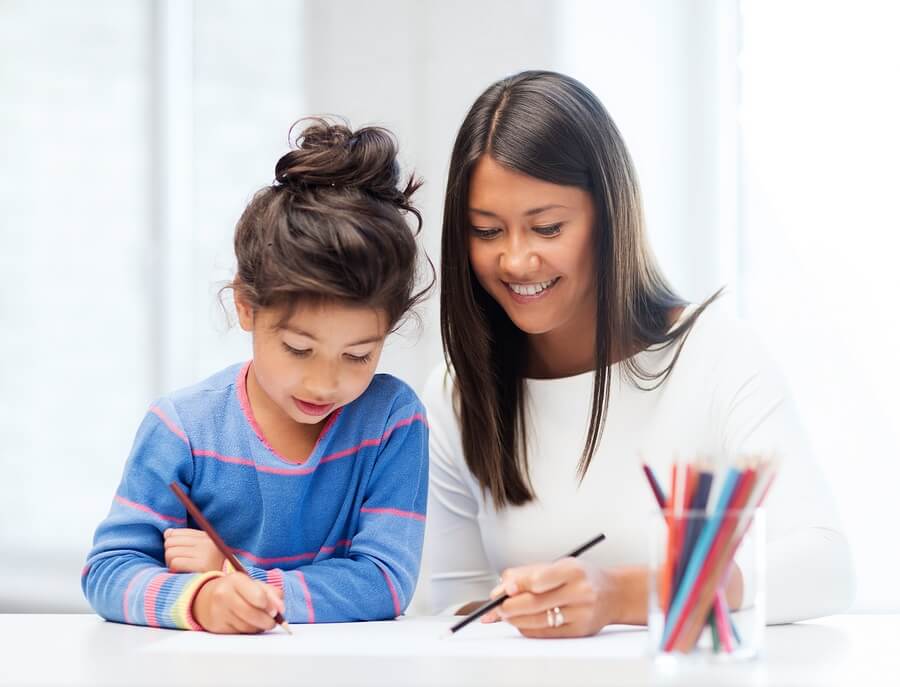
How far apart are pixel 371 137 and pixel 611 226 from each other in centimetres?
30

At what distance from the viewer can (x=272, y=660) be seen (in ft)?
2.95

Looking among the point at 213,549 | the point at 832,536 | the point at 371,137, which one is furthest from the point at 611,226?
the point at 213,549

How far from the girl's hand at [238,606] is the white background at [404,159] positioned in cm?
115

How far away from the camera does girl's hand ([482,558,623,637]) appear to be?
1003 mm

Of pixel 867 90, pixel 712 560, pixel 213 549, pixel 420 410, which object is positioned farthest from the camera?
pixel 867 90

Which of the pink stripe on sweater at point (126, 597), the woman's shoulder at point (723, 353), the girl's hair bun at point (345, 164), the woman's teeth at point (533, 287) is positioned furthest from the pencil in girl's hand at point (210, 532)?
the woman's shoulder at point (723, 353)

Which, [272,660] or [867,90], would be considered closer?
[272,660]

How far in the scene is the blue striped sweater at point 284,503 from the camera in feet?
3.79

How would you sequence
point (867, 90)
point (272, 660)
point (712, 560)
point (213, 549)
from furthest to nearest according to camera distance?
1. point (867, 90)
2. point (213, 549)
3. point (272, 660)
4. point (712, 560)

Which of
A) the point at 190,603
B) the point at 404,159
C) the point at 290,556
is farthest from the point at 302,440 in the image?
the point at 404,159

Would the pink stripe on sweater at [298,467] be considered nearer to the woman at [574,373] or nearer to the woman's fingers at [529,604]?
the woman at [574,373]

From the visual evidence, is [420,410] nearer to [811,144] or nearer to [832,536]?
[832,536]

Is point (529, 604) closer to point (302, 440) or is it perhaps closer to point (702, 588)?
point (702, 588)

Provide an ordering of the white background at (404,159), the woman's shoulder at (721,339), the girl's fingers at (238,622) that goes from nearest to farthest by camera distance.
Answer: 1. the girl's fingers at (238,622)
2. the woman's shoulder at (721,339)
3. the white background at (404,159)
